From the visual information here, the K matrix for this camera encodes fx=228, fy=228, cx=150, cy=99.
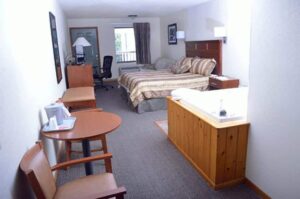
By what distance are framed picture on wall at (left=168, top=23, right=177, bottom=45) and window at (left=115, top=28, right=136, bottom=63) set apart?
1.61 meters

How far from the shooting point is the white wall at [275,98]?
1504 millimetres

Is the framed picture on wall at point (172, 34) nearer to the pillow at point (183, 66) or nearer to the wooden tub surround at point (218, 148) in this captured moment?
the pillow at point (183, 66)

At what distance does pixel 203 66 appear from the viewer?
488 cm

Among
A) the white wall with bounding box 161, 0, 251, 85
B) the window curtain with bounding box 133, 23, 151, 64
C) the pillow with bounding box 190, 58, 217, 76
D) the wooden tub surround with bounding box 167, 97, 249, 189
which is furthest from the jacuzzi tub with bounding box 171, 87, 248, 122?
the window curtain with bounding box 133, 23, 151, 64

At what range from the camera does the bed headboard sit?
4.73 m

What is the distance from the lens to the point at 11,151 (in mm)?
1258

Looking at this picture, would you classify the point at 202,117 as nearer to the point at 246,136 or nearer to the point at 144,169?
the point at 246,136

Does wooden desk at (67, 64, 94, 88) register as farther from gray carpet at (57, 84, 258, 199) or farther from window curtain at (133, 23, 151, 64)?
window curtain at (133, 23, 151, 64)

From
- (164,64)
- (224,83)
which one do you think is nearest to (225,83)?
(224,83)

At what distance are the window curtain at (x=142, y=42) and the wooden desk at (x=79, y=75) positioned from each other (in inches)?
137

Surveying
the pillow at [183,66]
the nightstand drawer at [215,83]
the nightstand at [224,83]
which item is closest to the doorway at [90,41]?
the pillow at [183,66]

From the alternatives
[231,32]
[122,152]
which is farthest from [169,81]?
[122,152]

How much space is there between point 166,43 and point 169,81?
11.6 ft

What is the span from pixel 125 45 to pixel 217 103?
21.0ft
